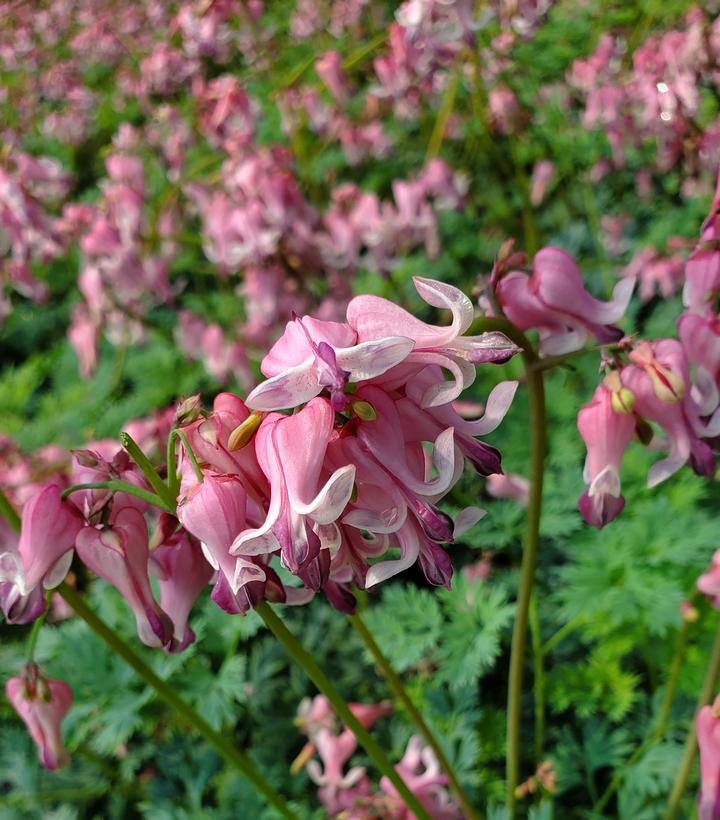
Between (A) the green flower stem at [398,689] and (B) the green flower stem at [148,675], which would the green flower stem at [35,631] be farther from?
(A) the green flower stem at [398,689]

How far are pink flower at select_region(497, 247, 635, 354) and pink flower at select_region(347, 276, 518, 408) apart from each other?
1.03ft

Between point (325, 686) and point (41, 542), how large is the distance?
1.22 ft

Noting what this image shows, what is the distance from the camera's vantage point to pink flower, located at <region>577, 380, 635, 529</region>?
92 centimetres

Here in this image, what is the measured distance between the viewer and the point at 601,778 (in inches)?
70.8

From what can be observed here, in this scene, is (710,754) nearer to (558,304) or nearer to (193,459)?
(558,304)

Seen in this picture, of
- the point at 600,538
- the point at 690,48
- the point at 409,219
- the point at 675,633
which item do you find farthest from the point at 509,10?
the point at 675,633

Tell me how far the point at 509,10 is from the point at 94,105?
4.36m

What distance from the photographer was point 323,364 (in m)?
0.65

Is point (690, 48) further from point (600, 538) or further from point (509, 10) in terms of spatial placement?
point (600, 538)

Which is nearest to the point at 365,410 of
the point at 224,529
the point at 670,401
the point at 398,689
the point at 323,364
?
the point at 323,364

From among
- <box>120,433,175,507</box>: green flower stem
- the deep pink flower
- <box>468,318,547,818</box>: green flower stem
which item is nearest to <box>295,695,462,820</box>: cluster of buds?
the deep pink flower

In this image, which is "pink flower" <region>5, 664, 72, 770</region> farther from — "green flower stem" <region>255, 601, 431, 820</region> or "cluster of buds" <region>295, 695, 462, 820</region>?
"cluster of buds" <region>295, 695, 462, 820</region>

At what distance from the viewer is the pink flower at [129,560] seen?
2.80 ft

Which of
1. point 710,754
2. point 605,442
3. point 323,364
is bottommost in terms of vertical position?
point 710,754
